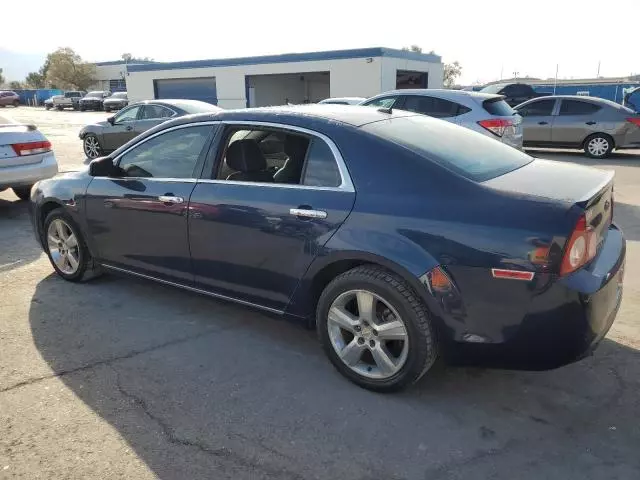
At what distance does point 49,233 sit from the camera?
5090 mm

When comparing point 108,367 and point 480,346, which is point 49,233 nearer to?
point 108,367

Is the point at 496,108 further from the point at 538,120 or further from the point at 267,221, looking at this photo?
the point at 267,221

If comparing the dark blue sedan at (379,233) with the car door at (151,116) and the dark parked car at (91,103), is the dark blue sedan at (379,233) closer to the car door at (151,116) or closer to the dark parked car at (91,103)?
the car door at (151,116)

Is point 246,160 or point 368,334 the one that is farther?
point 246,160

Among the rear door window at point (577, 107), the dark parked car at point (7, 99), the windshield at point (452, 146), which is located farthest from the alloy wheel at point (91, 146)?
the dark parked car at point (7, 99)

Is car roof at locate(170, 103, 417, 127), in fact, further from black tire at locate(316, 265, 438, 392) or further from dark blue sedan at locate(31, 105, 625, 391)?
black tire at locate(316, 265, 438, 392)

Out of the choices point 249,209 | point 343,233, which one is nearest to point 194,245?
point 249,209

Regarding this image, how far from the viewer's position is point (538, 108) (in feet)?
45.1

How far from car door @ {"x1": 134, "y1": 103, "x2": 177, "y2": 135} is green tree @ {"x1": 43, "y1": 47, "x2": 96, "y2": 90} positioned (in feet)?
209

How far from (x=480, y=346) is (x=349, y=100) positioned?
39.1ft

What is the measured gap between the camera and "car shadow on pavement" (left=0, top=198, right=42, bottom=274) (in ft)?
19.2

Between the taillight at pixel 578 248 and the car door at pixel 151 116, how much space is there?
10.8 meters

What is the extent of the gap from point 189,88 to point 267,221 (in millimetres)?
34554

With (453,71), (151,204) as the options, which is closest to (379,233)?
(151,204)
